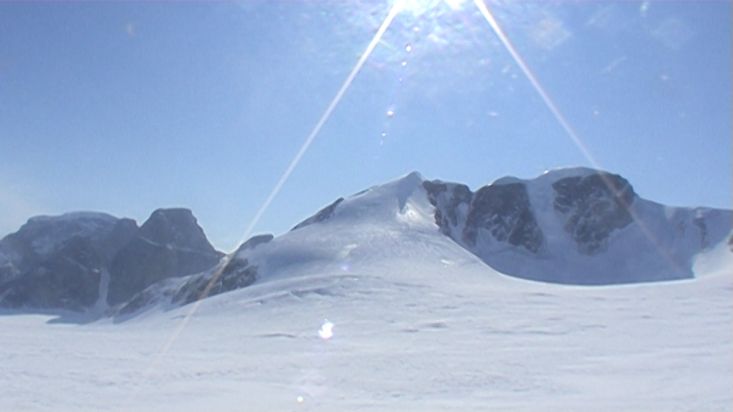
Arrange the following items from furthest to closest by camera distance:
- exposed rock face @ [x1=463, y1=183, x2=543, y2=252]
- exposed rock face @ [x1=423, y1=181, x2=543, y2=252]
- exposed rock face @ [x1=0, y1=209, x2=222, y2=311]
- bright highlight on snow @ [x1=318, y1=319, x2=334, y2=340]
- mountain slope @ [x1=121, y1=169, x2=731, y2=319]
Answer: exposed rock face @ [x1=0, y1=209, x2=222, y2=311], exposed rock face @ [x1=463, y1=183, x2=543, y2=252], exposed rock face @ [x1=423, y1=181, x2=543, y2=252], mountain slope @ [x1=121, y1=169, x2=731, y2=319], bright highlight on snow @ [x1=318, y1=319, x2=334, y2=340]

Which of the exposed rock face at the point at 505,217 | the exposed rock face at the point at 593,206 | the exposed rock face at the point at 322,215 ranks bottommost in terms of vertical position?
the exposed rock face at the point at 593,206

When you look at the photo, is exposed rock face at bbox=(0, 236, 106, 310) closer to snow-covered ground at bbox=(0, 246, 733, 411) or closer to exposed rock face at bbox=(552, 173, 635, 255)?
exposed rock face at bbox=(552, 173, 635, 255)

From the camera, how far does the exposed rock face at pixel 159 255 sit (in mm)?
141375

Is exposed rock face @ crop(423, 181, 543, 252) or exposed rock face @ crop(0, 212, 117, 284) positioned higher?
exposed rock face @ crop(0, 212, 117, 284)

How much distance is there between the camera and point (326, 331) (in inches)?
1248

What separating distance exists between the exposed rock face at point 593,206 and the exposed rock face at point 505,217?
535 cm

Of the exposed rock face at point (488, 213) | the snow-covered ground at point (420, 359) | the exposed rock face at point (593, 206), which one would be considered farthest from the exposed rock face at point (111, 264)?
the snow-covered ground at point (420, 359)

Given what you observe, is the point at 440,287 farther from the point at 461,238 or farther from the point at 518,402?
the point at 461,238

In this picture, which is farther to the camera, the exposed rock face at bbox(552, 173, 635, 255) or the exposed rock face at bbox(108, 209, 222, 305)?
the exposed rock face at bbox(108, 209, 222, 305)

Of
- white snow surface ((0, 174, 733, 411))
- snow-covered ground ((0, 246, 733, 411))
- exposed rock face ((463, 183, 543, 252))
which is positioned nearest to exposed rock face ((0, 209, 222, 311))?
exposed rock face ((463, 183, 543, 252))

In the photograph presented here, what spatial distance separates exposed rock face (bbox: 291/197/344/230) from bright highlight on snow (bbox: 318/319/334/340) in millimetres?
53900

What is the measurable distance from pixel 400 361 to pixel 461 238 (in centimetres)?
7624

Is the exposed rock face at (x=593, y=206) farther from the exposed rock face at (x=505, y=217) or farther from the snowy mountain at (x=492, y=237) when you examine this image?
the exposed rock face at (x=505, y=217)

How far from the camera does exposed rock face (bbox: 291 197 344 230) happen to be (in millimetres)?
90200
